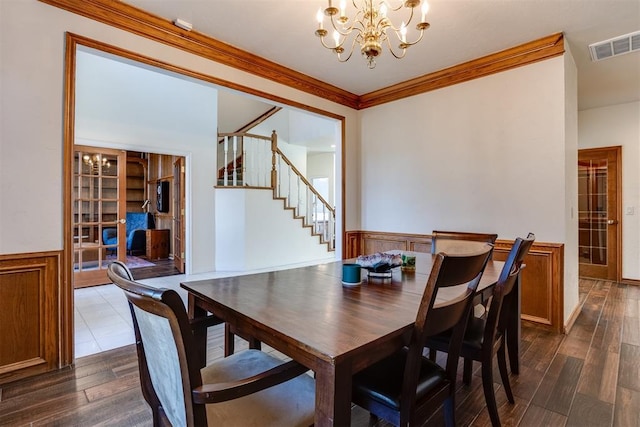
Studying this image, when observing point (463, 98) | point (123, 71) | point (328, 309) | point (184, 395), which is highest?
point (123, 71)

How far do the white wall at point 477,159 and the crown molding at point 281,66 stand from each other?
98 mm

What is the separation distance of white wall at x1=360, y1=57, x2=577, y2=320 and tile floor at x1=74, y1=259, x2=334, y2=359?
9.26 ft

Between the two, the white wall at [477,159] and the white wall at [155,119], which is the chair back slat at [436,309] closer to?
the white wall at [477,159]

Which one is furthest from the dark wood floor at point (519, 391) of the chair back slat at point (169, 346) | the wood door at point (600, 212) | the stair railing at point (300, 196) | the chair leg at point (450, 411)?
the stair railing at point (300, 196)

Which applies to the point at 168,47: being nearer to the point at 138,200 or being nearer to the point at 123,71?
the point at 123,71

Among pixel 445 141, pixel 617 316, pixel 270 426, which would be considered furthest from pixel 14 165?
pixel 617 316

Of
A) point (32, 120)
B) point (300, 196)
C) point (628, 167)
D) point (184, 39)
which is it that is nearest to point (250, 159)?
point (300, 196)

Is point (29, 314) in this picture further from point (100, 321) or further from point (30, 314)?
point (100, 321)

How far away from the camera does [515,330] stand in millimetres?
2027

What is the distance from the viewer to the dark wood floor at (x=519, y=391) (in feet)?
5.43

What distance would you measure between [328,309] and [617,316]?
3.62 meters

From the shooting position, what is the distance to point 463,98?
11.3 feet

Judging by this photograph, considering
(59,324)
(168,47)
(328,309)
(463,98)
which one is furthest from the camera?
(463,98)

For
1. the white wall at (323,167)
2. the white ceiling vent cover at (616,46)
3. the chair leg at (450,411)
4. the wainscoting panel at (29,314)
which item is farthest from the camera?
the white wall at (323,167)
